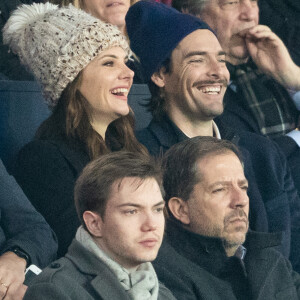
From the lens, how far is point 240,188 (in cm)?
405

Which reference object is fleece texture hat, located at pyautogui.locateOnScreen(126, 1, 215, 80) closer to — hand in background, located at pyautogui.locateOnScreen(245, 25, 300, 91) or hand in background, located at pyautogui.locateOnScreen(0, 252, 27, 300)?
hand in background, located at pyautogui.locateOnScreen(245, 25, 300, 91)

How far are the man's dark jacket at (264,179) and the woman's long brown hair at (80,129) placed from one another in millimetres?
176

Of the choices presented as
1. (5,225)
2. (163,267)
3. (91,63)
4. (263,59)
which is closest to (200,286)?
(163,267)

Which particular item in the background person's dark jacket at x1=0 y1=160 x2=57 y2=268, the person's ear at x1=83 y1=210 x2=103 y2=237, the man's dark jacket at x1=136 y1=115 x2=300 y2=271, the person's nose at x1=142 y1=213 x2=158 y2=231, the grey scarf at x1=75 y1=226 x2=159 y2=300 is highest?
A: the person's nose at x1=142 y1=213 x2=158 y2=231

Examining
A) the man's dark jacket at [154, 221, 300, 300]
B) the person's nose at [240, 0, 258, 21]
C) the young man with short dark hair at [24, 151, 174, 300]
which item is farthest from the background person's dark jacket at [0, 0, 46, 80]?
the young man with short dark hair at [24, 151, 174, 300]

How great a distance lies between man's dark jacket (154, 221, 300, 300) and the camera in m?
3.80

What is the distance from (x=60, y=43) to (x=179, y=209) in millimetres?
992

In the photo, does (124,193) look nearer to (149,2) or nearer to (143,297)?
(143,297)

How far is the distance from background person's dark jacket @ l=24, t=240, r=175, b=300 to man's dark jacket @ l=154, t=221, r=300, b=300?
1.71 feet

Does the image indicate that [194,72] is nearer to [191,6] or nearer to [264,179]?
[264,179]

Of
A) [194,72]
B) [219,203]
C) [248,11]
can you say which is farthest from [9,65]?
[219,203]

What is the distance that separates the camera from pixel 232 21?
548 cm

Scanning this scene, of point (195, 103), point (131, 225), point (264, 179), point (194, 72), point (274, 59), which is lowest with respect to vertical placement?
point (264, 179)

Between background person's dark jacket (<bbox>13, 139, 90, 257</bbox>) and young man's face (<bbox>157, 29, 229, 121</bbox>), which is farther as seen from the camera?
young man's face (<bbox>157, 29, 229, 121</bbox>)
